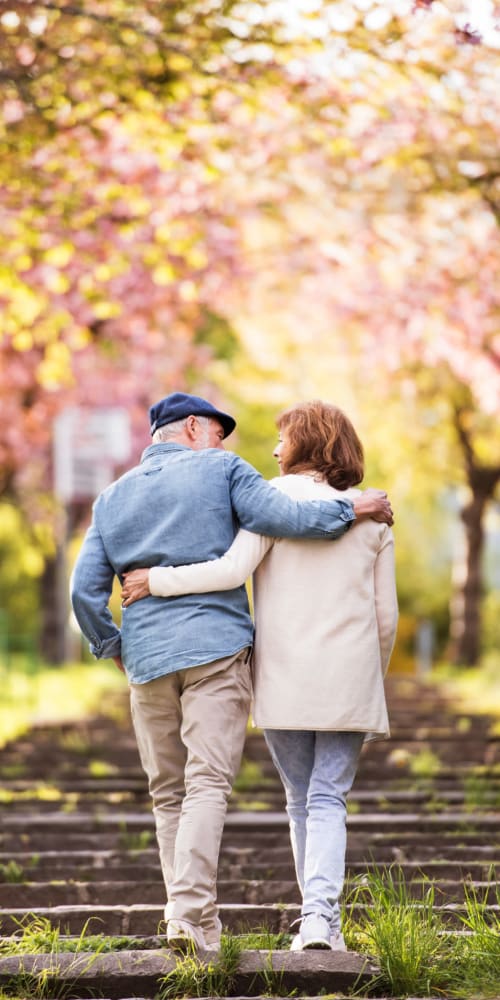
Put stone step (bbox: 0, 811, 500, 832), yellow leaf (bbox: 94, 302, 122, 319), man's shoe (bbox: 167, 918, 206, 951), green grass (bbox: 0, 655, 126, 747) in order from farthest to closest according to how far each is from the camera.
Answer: green grass (bbox: 0, 655, 126, 747), yellow leaf (bbox: 94, 302, 122, 319), stone step (bbox: 0, 811, 500, 832), man's shoe (bbox: 167, 918, 206, 951)

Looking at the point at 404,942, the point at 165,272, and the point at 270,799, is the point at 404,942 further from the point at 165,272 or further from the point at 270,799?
the point at 165,272

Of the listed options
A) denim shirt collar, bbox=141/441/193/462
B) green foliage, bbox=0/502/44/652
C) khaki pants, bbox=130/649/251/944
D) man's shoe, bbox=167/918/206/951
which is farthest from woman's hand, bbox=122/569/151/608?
green foliage, bbox=0/502/44/652

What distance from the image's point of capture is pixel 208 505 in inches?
182

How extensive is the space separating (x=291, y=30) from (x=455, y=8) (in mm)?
2050

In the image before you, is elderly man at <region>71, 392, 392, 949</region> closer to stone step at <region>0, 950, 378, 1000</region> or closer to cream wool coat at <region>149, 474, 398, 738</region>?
cream wool coat at <region>149, 474, 398, 738</region>

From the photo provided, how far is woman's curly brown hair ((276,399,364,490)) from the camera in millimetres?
4770

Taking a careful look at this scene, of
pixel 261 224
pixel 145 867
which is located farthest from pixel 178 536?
pixel 261 224

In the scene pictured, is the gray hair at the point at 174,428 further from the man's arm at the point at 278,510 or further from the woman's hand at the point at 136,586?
the woman's hand at the point at 136,586

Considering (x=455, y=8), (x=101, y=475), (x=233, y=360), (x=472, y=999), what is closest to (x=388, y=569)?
(x=472, y=999)

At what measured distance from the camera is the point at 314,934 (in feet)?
14.1

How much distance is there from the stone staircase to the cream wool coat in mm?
708

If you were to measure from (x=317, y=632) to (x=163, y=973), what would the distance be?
3.60 ft

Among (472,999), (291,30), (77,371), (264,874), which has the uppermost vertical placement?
(291,30)

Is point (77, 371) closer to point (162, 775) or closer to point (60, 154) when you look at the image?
point (60, 154)
